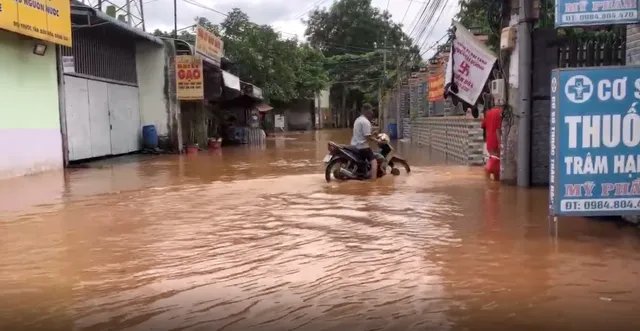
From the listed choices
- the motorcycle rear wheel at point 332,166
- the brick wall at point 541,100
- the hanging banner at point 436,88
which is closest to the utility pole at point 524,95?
Answer: the brick wall at point 541,100

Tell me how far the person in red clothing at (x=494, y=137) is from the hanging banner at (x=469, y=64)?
1.52 feet

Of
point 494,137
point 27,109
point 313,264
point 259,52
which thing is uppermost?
point 259,52

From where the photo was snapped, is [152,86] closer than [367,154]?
No

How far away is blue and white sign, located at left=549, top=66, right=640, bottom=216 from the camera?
6.05 metres

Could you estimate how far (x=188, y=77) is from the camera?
21.8m

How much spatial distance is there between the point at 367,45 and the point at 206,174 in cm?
5353

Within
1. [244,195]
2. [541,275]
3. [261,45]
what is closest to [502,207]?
[541,275]

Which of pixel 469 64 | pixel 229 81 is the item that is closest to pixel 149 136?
pixel 229 81

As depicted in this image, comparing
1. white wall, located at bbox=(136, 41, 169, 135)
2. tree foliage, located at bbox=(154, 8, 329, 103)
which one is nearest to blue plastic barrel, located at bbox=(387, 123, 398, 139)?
tree foliage, located at bbox=(154, 8, 329, 103)

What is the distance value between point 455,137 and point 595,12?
1099cm

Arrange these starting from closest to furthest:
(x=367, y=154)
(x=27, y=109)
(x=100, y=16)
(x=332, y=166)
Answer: (x=367, y=154), (x=332, y=166), (x=27, y=109), (x=100, y=16)

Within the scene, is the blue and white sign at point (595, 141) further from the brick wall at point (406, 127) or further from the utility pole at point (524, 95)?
the brick wall at point (406, 127)

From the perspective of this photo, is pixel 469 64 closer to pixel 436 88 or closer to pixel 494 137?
pixel 494 137

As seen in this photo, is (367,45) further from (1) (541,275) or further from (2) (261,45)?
(1) (541,275)
